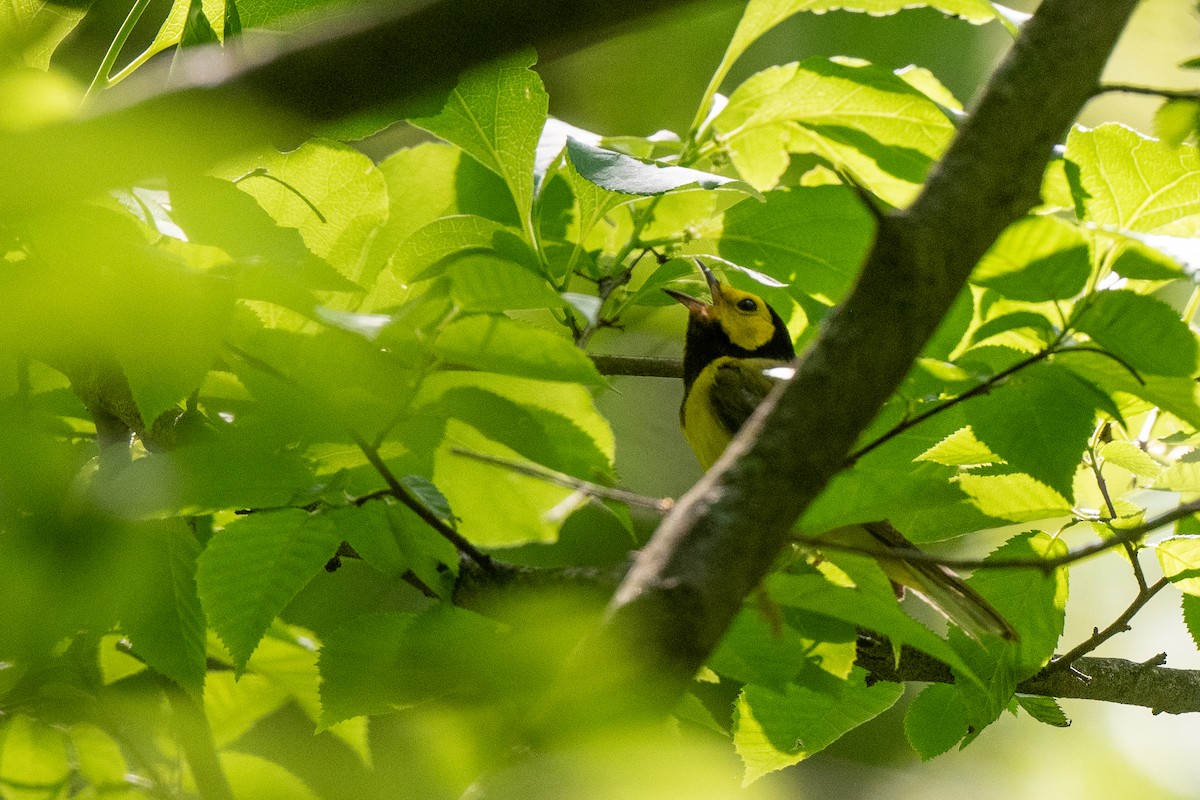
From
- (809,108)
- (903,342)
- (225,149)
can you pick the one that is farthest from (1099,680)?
(225,149)

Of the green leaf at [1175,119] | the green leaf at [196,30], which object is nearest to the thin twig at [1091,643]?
the green leaf at [1175,119]

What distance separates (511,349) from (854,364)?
0.43m

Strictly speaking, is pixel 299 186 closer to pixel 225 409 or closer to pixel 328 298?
pixel 328 298

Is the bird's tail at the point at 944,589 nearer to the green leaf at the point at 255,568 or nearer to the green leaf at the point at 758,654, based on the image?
the green leaf at the point at 758,654

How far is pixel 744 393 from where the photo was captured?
3637 millimetres

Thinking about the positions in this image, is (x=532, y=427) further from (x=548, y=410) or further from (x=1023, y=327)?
(x=1023, y=327)

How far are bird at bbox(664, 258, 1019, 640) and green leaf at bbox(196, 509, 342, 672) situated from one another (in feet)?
2.37

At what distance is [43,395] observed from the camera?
72.0 inches

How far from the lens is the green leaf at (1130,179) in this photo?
71.4 inches

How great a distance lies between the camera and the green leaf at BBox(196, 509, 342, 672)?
158 centimetres

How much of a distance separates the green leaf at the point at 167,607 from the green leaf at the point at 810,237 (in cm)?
118

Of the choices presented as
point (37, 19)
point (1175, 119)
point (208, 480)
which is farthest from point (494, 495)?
point (1175, 119)

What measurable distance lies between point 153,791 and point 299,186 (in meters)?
1.27

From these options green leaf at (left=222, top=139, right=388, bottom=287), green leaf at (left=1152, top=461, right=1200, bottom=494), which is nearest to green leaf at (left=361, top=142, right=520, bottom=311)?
green leaf at (left=222, top=139, right=388, bottom=287)
